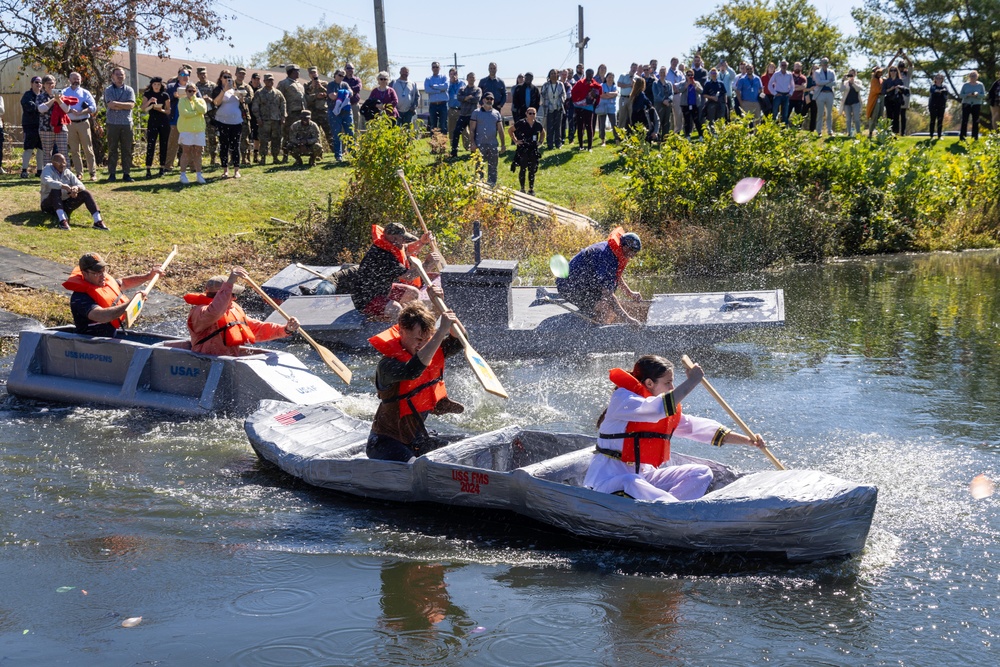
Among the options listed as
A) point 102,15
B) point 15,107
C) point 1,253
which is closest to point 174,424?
point 1,253

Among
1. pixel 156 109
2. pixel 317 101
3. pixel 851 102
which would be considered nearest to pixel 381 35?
pixel 317 101

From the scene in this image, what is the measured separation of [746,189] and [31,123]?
12110 millimetres

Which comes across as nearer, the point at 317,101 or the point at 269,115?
the point at 269,115

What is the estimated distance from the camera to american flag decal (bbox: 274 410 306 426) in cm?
895

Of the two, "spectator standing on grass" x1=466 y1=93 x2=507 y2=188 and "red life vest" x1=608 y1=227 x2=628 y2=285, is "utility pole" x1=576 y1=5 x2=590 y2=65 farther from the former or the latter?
"red life vest" x1=608 y1=227 x2=628 y2=285

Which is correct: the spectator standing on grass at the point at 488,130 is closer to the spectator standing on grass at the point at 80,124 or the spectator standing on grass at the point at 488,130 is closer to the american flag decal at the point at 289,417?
the spectator standing on grass at the point at 80,124

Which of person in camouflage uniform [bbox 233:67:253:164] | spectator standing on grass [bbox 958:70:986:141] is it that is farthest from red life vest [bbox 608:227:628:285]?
spectator standing on grass [bbox 958:70:986:141]

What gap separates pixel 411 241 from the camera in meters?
12.8

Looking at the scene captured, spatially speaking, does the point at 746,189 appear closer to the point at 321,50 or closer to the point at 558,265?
the point at 558,265

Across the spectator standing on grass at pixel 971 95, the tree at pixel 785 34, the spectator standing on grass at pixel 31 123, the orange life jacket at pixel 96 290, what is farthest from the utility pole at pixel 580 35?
the orange life jacket at pixel 96 290

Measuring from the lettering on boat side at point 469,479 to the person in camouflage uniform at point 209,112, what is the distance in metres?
13.8

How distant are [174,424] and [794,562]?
5830 millimetres

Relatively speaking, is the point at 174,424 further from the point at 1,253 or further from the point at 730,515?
the point at 1,253

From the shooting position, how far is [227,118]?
19391 mm
